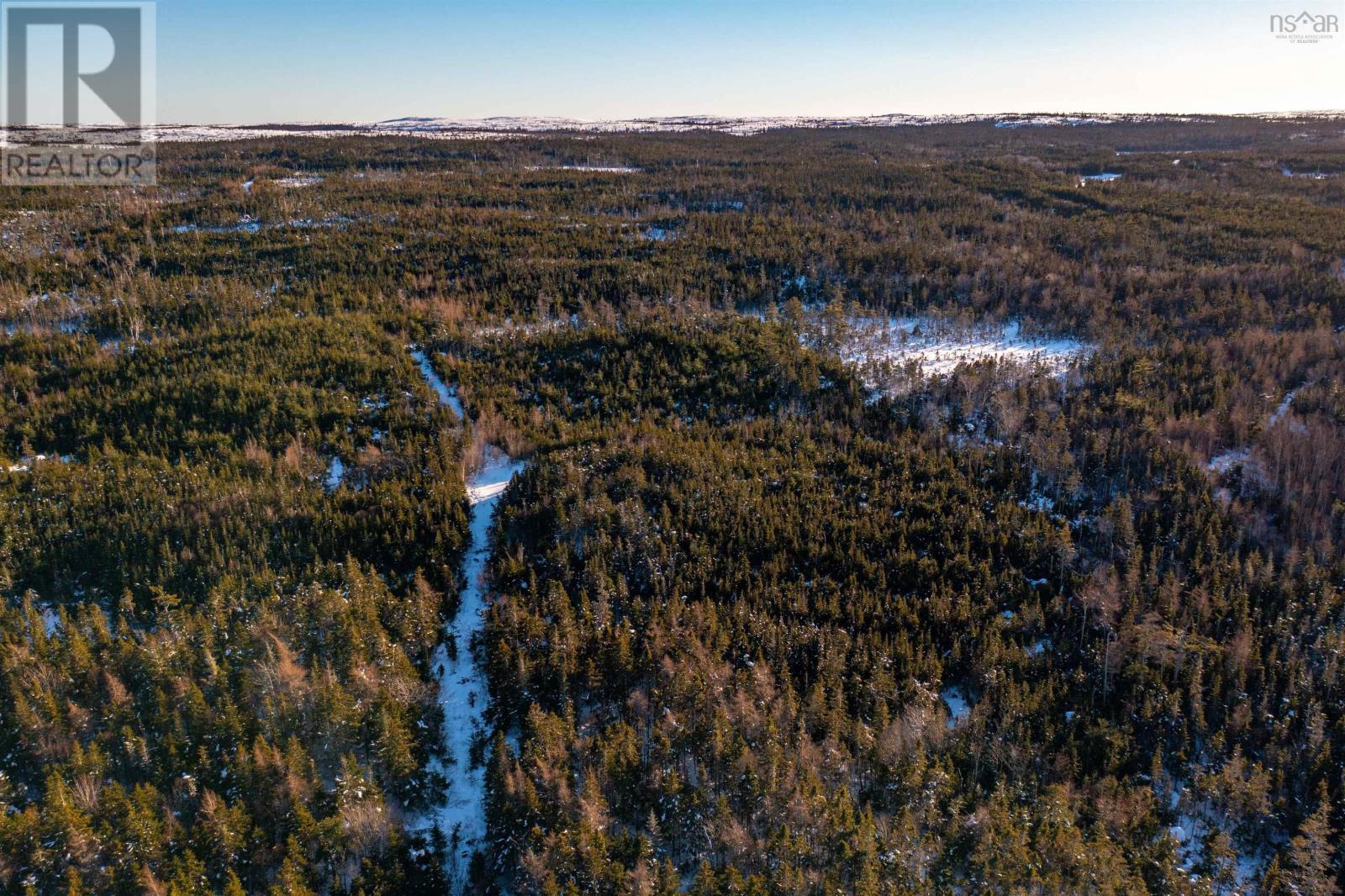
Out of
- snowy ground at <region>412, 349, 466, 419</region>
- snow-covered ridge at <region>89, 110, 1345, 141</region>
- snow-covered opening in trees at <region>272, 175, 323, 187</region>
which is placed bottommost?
snowy ground at <region>412, 349, 466, 419</region>

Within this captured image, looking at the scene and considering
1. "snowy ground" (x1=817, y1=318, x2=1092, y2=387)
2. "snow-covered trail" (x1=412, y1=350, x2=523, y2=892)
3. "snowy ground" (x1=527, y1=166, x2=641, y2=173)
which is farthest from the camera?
"snowy ground" (x1=527, y1=166, x2=641, y2=173)

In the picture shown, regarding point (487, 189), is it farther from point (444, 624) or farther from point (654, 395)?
point (444, 624)

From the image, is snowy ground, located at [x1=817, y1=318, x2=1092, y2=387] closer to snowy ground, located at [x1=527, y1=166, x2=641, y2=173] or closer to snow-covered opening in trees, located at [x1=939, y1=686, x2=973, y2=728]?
snow-covered opening in trees, located at [x1=939, y1=686, x2=973, y2=728]

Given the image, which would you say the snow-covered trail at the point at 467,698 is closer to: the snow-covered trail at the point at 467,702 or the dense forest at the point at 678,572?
the snow-covered trail at the point at 467,702

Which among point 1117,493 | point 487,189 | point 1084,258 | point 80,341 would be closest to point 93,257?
point 80,341

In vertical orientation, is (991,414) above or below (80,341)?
below

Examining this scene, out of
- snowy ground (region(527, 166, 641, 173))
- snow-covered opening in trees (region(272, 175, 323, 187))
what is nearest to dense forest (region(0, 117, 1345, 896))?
snow-covered opening in trees (region(272, 175, 323, 187))
